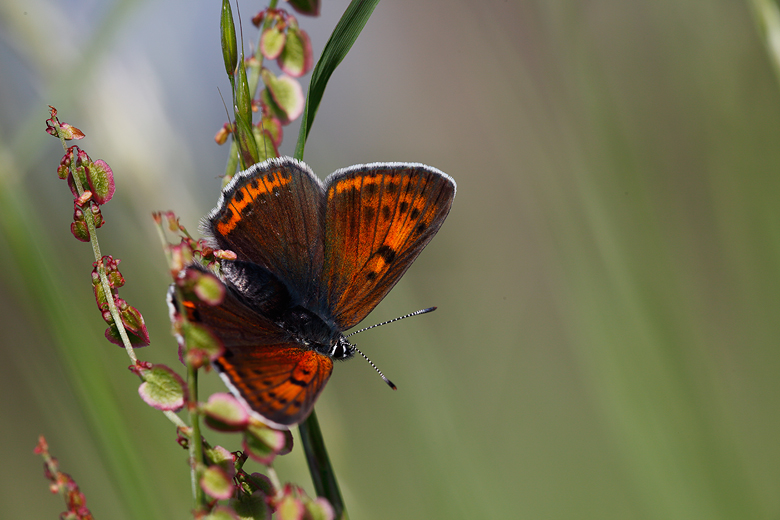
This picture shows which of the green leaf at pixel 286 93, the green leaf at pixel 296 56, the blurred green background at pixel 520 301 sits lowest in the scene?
the blurred green background at pixel 520 301

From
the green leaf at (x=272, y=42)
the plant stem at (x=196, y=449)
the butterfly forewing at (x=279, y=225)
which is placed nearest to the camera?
the plant stem at (x=196, y=449)

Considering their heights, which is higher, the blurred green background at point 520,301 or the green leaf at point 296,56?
the green leaf at point 296,56

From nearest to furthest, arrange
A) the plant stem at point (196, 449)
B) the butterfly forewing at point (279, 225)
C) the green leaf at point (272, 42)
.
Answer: the plant stem at point (196, 449), the green leaf at point (272, 42), the butterfly forewing at point (279, 225)

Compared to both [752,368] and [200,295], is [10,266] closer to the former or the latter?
[200,295]

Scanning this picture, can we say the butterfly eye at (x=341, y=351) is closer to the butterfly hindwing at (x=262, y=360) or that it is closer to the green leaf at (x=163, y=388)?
the butterfly hindwing at (x=262, y=360)

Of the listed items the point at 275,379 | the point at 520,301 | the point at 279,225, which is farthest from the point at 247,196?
the point at 520,301

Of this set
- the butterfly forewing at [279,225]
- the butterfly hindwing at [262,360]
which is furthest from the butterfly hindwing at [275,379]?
the butterfly forewing at [279,225]

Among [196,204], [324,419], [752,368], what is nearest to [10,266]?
[196,204]

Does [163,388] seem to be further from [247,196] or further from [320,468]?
[247,196]
